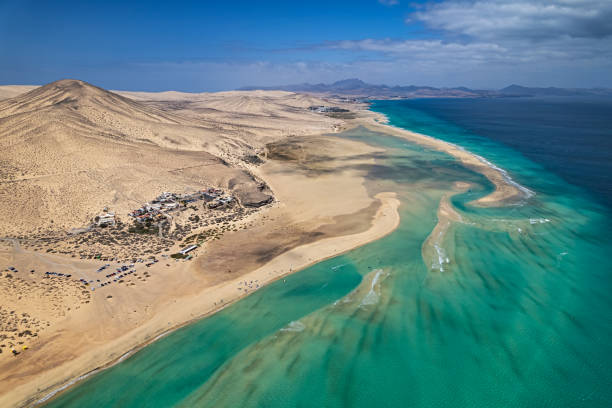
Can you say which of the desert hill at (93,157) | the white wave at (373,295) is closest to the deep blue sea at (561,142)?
the white wave at (373,295)

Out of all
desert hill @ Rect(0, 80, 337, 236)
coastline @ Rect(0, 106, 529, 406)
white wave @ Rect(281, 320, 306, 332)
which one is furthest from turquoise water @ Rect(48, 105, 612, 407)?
desert hill @ Rect(0, 80, 337, 236)

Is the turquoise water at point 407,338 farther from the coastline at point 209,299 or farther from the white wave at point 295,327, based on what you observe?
the coastline at point 209,299

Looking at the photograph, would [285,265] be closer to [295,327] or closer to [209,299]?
[209,299]

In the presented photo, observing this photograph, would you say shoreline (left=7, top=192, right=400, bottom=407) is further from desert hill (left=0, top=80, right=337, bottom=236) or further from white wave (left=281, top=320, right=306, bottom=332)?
desert hill (left=0, top=80, right=337, bottom=236)

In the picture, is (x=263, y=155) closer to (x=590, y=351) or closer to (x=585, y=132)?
(x=590, y=351)

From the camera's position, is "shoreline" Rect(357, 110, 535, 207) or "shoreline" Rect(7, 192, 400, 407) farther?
"shoreline" Rect(357, 110, 535, 207)

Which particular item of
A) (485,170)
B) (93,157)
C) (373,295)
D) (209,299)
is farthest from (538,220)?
(93,157)

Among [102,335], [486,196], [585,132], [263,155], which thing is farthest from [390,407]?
[585,132]
